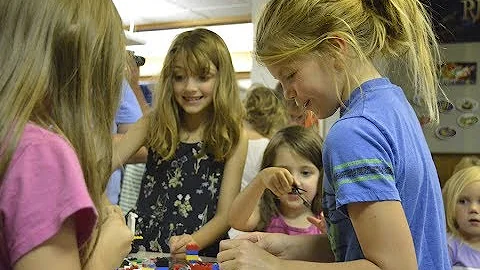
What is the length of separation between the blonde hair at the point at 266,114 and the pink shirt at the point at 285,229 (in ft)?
2.35

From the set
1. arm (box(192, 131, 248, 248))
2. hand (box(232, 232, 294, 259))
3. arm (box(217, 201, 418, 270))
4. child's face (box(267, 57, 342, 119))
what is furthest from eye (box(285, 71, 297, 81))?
arm (box(192, 131, 248, 248))

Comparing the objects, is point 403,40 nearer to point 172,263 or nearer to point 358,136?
point 358,136

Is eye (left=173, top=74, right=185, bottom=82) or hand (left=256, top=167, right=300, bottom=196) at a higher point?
eye (left=173, top=74, right=185, bottom=82)

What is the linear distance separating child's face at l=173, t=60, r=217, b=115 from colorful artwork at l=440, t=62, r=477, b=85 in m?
1.80

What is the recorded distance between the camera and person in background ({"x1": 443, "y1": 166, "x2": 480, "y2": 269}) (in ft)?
6.01

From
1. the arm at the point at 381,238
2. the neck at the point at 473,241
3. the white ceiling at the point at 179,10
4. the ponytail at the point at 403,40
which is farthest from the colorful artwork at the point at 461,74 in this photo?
the arm at the point at 381,238

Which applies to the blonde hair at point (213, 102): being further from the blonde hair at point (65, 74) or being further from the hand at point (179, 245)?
the blonde hair at point (65, 74)

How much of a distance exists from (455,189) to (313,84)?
1285mm

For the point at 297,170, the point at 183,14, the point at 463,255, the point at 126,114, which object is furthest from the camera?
the point at 183,14

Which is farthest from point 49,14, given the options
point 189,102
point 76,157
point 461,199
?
point 461,199

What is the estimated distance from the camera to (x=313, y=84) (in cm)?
83

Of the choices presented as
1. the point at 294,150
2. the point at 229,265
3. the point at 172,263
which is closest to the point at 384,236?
the point at 229,265

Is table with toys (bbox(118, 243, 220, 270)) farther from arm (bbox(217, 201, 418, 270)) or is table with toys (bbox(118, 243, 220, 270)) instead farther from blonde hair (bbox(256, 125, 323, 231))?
blonde hair (bbox(256, 125, 323, 231))

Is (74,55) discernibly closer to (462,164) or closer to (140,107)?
(140,107)
